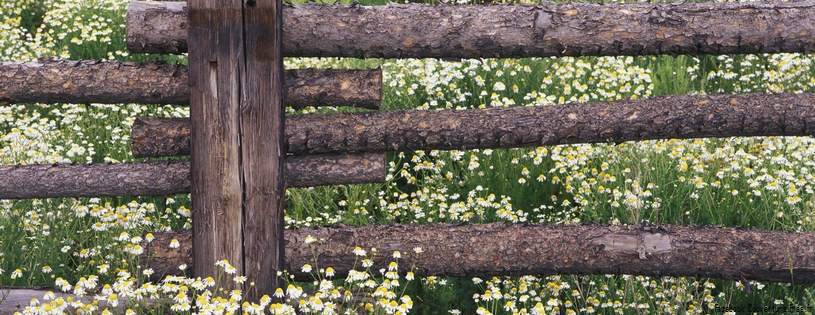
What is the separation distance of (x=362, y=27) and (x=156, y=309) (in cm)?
142

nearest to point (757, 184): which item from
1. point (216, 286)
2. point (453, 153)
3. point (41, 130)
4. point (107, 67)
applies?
Result: point (453, 153)

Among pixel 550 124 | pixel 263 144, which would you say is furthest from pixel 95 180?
pixel 550 124

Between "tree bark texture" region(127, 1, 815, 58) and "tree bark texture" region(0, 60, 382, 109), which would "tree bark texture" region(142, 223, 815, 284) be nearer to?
"tree bark texture" region(0, 60, 382, 109)

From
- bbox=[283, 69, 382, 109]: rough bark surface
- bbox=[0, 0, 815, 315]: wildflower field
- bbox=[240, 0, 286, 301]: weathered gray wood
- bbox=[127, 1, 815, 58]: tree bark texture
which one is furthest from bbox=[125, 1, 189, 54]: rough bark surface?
bbox=[0, 0, 815, 315]: wildflower field

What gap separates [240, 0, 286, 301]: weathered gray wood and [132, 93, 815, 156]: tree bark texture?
265mm

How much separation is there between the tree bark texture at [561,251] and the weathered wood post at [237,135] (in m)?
0.29

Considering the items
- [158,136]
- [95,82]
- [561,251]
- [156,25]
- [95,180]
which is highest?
[156,25]

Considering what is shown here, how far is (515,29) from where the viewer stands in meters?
3.45

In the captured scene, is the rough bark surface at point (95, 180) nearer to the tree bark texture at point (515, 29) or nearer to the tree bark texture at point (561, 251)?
the tree bark texture at point (561, 251)

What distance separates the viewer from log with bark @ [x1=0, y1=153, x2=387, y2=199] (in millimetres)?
3684

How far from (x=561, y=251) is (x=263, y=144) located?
54.5 inches

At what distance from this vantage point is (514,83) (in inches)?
233

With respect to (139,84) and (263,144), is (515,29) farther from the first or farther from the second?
(139,84)

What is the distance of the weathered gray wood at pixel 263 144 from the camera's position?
10.8 ft
